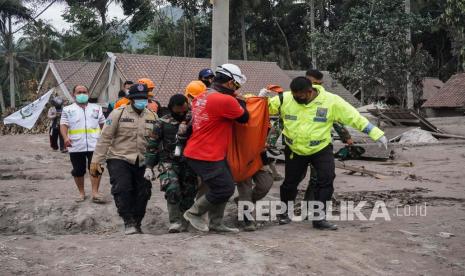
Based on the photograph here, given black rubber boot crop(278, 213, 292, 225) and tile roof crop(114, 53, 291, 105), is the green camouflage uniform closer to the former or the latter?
black rubber boot crop(278, 213, 292, 225)

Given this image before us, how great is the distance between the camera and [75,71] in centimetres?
3825

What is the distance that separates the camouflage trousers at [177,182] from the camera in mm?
5648

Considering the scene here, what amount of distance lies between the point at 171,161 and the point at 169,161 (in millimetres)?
25

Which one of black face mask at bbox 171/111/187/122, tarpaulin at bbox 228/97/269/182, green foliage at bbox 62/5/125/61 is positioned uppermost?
green foliage at bbox 62/5/125/61

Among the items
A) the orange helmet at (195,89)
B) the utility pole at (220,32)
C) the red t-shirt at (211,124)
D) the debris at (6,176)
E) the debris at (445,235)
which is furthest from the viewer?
the debris at (6,176)

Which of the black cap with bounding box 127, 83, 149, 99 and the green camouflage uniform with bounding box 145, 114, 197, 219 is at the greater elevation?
the black cap with bounding box 127, 83, 149, 99

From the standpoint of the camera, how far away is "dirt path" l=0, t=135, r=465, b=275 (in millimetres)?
4312

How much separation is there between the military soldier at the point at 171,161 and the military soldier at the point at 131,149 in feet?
1.01

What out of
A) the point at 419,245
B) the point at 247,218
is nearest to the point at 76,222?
the point at 247,218

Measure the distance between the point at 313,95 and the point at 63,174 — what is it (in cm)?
648

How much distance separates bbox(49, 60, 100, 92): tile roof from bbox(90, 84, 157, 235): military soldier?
32.7 m

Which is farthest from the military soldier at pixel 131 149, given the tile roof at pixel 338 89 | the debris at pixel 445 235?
the tile roof at pixel 338 89

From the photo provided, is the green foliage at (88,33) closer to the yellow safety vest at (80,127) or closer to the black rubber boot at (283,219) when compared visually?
the yellow safety vest at (80,127)

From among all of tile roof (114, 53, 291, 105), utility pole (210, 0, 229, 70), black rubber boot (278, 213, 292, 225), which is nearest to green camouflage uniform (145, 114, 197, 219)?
black rubber boot (278, 213, 292, 225)
